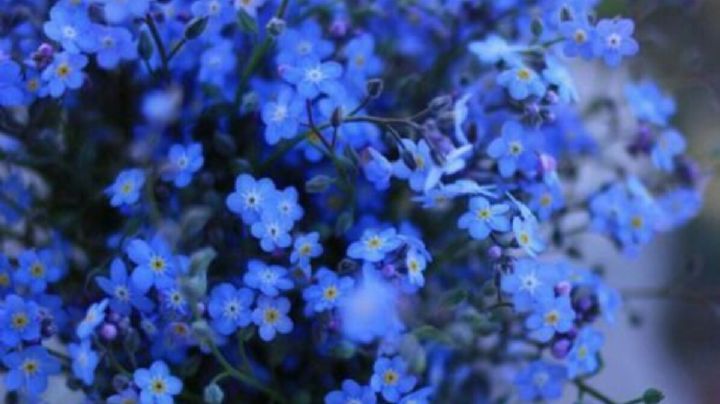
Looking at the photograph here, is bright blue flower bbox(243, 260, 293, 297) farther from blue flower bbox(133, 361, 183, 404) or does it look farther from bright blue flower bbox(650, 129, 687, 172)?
bright blue flower bbox(650, 129, 687, 172)

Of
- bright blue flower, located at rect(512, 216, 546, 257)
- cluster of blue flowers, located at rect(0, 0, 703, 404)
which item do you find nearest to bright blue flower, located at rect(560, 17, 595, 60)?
cluster of blue flowers, located at rect(0, 0, 703, 404)

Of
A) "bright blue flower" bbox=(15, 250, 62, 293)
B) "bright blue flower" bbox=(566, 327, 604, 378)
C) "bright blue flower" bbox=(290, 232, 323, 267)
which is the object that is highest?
"bright blue flower" bbox=(15, 250, 62, 293)

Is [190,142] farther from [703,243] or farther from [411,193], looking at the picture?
[703,243]

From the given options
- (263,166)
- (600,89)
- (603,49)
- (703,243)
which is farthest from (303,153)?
(703,243)

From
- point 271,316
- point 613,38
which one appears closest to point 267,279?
point 271,316

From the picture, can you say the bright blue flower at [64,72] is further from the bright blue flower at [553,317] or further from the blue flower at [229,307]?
the bright blue flower at [553,317]
